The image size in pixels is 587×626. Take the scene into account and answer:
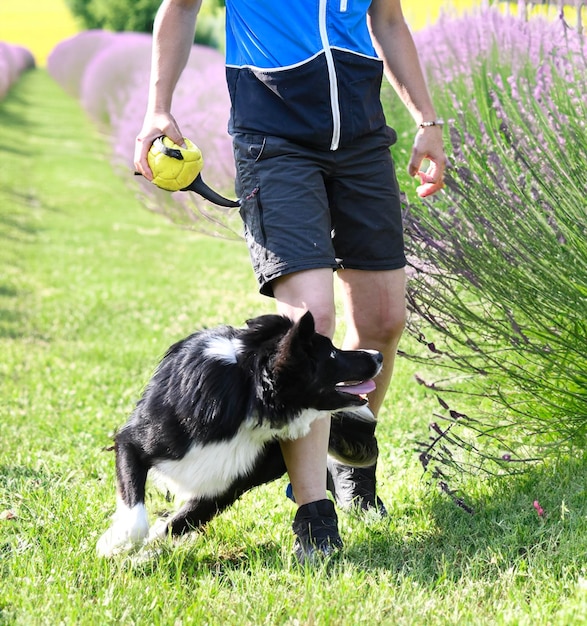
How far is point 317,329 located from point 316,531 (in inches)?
25.1

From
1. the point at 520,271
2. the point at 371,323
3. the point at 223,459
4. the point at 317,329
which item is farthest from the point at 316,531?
the point at 520,271

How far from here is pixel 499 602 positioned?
2.46 metres

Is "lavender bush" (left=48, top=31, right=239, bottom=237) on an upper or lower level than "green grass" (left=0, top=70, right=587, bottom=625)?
lower

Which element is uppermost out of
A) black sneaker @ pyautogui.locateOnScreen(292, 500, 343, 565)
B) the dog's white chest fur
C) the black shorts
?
the black shorts

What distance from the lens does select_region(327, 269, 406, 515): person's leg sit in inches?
120

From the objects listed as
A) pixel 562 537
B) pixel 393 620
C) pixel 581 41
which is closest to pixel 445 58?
pixel 581 41

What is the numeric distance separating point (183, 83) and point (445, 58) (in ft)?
19.9

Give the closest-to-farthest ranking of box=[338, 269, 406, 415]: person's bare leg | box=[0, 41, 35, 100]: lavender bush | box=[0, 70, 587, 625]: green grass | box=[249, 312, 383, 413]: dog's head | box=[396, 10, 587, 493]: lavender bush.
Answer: box=[0, 70, 587, 625]: green grass
box=[249, 312, 383, 413]: dog's head
box=[338, 269, 406, 415]: person's bare leg
box=[396, 10, 587, 493]: lavender bush
box=[0, 41, 35, 100]: lavender bush

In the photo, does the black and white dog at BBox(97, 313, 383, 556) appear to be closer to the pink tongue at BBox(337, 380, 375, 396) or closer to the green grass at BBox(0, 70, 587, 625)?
the pink tongue at BBox(337, 380, 375, 396)

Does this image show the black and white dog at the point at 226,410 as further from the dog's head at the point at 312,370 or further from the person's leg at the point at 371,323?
the person's leg at the point at 371,323

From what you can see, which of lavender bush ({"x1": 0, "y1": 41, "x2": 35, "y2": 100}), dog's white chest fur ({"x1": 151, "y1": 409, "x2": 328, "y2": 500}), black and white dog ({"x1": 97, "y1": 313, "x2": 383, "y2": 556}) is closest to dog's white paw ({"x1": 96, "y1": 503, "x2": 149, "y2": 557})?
black and white dog ({"x1": 97, "y1": 313, "x2": 383, "y2": 556})

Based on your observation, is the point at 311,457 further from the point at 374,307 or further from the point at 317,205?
the point at 317,205

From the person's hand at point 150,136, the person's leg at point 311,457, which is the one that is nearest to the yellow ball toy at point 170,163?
the person's hand at point 150,136

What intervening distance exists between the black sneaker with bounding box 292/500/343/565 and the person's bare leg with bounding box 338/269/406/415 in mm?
614
